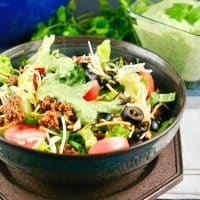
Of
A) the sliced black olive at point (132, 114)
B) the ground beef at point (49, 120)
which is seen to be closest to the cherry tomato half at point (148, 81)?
the sliced black olive at point (132, 114)

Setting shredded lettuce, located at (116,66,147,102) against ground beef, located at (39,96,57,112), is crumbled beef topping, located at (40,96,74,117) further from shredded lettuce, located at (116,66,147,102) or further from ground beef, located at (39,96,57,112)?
shredded lettuce, located at (116,66,147,102)

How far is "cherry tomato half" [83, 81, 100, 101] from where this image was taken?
3.90ft

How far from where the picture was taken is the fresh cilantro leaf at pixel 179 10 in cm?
149

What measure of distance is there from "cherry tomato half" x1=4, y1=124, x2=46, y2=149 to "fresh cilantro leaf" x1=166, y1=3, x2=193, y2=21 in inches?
22.3

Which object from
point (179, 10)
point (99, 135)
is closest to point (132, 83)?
point (99, 135)

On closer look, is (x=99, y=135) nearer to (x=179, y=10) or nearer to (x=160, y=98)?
(x=160, y=98)

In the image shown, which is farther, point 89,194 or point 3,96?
point 3,96

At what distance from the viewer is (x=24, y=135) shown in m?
1.09

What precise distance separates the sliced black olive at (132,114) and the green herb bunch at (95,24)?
0.50 meters

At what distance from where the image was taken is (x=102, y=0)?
1.70m

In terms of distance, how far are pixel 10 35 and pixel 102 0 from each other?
31cm

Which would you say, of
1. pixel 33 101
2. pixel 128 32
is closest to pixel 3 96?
pixel 33 101

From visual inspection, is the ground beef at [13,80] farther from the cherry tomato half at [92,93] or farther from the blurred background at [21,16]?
the blurred background at [21,16]

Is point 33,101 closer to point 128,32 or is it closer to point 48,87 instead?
point 48,87
